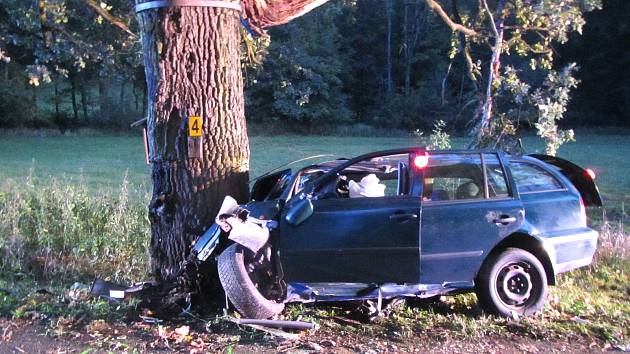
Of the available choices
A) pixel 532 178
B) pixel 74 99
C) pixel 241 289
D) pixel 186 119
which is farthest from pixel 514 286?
pixel 74 99

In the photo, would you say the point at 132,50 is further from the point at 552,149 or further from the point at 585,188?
the point at 585,188

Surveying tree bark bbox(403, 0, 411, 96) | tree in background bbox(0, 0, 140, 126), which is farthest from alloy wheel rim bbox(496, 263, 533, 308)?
tree bark bbox(403, 0, 411, 96)

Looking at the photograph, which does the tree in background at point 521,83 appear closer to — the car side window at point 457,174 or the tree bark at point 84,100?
the car side window at point 457,174

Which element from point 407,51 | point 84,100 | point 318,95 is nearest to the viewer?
point 84,100

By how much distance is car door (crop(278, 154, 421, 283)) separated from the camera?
593 cm

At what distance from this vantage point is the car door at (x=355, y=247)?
5.93 metres

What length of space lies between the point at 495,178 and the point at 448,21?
14.2 ft

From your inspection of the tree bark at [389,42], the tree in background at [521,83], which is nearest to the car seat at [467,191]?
the tree in background at [521,83]

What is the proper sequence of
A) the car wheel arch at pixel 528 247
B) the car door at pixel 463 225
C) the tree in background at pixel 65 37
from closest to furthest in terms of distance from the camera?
1. the car door at pixel 463 225
2. the car wheel arch at pixel 528 247
3. the tree in background at pixel 65 37

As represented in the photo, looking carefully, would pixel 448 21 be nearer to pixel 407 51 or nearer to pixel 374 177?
pixel 374 177

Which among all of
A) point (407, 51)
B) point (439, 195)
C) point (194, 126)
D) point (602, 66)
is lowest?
point (439, 195)

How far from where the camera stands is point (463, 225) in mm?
6121

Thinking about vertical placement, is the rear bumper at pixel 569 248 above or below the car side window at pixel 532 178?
below

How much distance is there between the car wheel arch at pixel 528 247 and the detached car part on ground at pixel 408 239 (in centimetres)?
1
